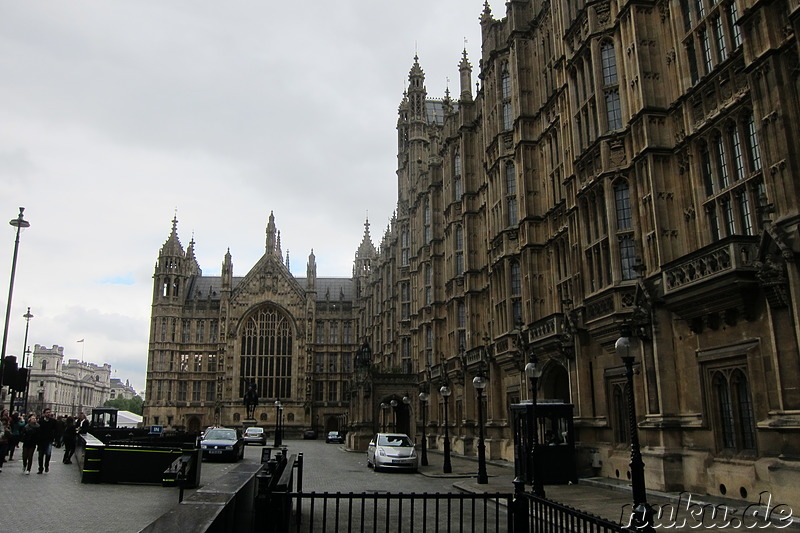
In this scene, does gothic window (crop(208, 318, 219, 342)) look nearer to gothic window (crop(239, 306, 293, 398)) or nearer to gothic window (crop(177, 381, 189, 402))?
gothic window (crop(239, 306, 293, 398))

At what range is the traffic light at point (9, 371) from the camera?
1973 cm

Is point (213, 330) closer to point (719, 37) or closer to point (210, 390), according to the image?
point (210, 390)

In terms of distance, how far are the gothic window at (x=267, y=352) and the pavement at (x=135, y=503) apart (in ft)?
211

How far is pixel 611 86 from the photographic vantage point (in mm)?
22359

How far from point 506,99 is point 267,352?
63110 mm

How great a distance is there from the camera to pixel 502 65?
115ft

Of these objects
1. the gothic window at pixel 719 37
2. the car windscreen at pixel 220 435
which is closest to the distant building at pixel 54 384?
the car windscreen at pixel 220 435

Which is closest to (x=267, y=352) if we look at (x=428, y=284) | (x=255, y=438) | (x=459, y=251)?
(x=255, y=438)

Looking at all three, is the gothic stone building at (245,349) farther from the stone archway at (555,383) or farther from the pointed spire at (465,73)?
the stone archway at (555,383)

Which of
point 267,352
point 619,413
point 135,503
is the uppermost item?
point 267,352

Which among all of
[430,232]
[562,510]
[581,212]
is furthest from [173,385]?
[562,510]

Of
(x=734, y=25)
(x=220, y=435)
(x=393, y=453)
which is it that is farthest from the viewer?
(x=220, y=435)

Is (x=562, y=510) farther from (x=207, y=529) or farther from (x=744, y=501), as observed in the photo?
(x=744, y=501)

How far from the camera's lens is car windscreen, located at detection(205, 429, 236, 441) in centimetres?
3305
